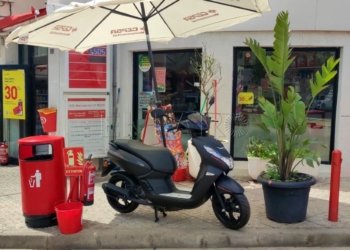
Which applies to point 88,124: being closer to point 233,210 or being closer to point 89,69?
point 89,69

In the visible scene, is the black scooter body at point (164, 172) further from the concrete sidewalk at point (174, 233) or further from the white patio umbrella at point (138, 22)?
the white patio umbrella at point (138, 22)

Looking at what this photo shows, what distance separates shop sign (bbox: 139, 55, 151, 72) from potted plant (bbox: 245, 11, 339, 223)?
3572mm

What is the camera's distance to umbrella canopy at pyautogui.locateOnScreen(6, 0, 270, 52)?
17.7ft

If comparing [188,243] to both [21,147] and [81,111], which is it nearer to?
[21,147]

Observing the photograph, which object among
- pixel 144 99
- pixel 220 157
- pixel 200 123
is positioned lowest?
pixel 220 157

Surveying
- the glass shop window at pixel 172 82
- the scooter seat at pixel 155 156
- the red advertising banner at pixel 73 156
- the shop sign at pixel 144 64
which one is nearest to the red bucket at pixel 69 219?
the red advertising banner at pixel 73 156

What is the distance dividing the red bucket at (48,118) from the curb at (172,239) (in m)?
3.04

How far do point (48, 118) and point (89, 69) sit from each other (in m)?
1.21

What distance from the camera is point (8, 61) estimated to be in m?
8.97

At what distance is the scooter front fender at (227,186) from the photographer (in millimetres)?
4496

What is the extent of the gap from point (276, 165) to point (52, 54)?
15.3 feet

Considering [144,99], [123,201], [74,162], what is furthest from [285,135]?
[144,99]

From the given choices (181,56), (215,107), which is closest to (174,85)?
(181,56)

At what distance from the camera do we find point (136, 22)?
6.25 meters
